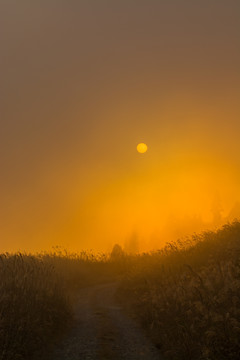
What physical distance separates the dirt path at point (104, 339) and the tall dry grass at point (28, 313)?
0.64 meters

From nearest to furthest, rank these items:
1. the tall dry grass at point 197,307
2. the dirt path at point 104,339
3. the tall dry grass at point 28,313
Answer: the tall dry grass at point 197,307 → the tall dry grass at point 28,313 → the dirt path at point 104,339

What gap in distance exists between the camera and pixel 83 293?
20984mm

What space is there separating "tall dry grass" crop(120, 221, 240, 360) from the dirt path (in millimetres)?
547

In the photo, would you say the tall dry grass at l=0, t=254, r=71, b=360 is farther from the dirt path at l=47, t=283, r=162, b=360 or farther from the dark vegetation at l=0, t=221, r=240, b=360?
the dirt path at l=47, t=283, r=162, b=360

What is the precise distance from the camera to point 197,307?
923cm

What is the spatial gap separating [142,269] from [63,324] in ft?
29.8

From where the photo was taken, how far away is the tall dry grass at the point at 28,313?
302 inches

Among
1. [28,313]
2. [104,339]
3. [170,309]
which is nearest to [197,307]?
[170,309]

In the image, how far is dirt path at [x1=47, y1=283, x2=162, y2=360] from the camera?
27.2 feet

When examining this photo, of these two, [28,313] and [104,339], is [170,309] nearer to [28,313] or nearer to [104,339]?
[104,339]

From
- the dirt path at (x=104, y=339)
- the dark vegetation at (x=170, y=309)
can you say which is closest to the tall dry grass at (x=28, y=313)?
the dark vegetation at (x=170, y=309)

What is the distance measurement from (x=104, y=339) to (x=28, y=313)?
8.54 ft

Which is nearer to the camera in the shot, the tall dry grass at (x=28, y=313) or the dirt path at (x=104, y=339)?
the tall dry grass at (x=28, y=313)

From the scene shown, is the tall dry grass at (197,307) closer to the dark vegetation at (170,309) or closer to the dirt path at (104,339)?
the dark vegetation at (170,309)
